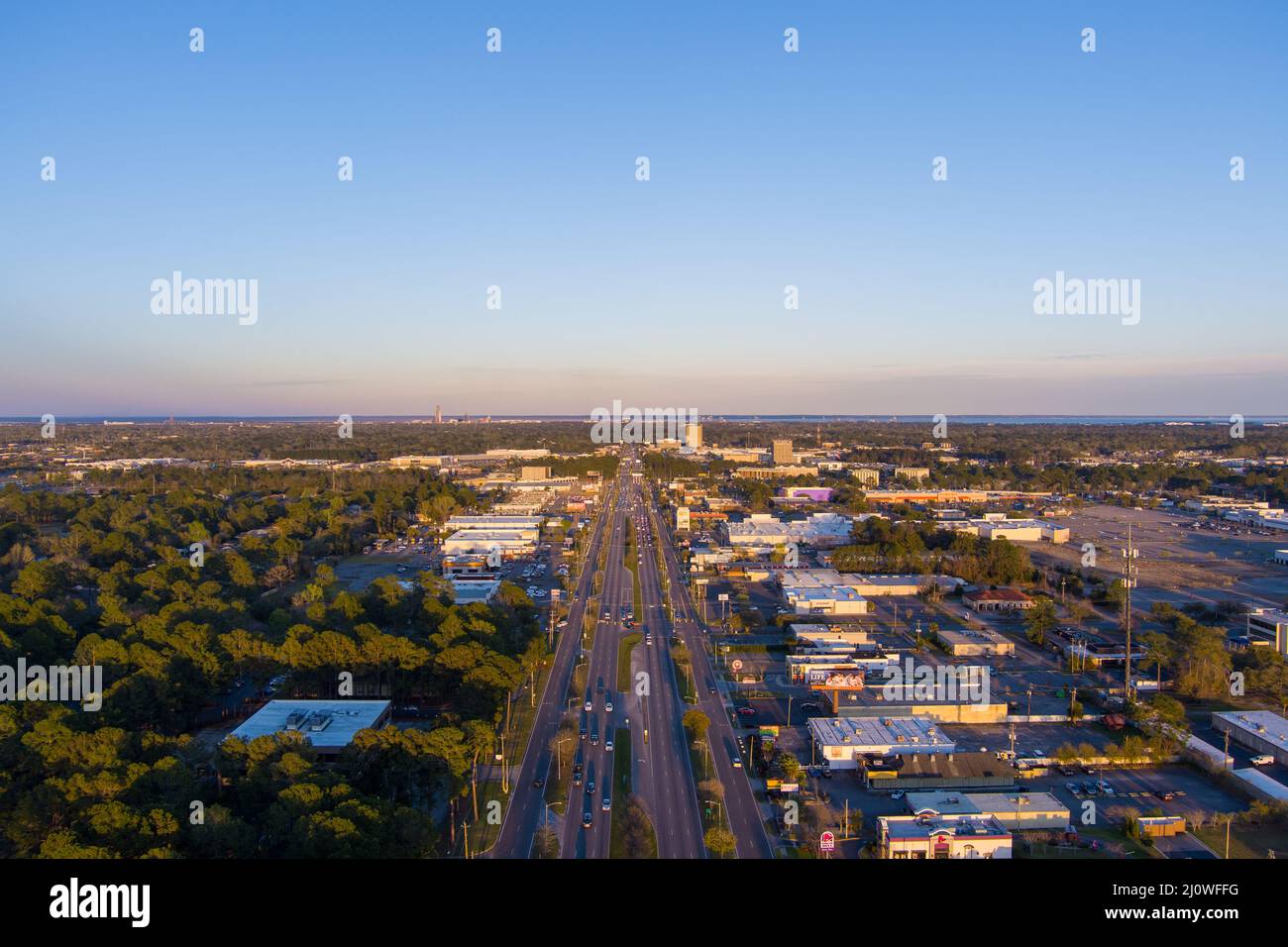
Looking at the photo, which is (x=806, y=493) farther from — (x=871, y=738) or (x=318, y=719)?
(x=318, y=719)

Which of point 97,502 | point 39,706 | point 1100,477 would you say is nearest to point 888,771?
point 39,706

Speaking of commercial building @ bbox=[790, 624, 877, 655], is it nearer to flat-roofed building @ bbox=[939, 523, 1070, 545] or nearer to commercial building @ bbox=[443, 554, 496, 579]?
Answer: commercial building @ bbox=[443, 554, 496, 579]

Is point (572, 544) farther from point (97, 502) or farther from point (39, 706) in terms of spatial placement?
point (97, 502)

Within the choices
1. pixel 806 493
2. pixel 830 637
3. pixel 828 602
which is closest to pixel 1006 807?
pixel 830 637

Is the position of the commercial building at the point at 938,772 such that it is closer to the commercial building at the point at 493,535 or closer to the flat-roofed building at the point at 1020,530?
the commercial building at the point at 493,535
